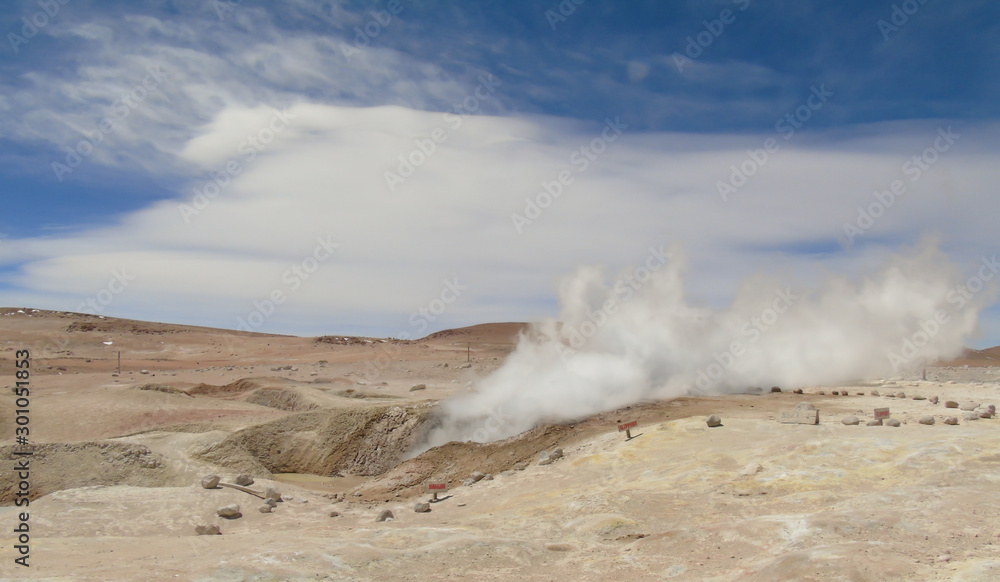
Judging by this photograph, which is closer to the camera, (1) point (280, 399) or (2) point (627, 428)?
(2) point (627, 428)

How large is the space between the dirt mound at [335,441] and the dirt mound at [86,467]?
8.50ft

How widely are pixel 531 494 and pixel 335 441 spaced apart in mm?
10235

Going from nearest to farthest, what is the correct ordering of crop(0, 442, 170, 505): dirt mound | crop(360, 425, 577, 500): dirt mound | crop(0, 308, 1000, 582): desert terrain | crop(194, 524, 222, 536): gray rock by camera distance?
crop(0, 308, 1000, 582): desert terrain < crop(194, 524, 222, 536): gray rock < crop(0, 442, 170, 505): dirt mound < crop(360, 425, 577, 500): dirt mound

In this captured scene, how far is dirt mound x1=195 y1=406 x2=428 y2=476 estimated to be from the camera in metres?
20.9

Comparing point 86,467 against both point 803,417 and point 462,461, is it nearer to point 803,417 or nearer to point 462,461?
point 462,461

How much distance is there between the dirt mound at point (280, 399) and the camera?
29234 mm

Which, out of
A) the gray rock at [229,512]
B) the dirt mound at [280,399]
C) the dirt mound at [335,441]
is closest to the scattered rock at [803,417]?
the dirt mound at [335,441]

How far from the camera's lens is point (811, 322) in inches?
1265

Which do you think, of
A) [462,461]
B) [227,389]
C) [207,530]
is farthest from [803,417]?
[227,389]

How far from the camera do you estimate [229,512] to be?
13.8 metres

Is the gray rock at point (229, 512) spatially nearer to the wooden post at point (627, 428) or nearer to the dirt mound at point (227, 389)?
the wooden post at point (627, 428)

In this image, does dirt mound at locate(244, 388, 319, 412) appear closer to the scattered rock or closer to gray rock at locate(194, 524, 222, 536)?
gray rock at locate(194, 524, 222, 536)

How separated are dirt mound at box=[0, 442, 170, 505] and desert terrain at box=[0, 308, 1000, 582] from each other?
0.15 ft

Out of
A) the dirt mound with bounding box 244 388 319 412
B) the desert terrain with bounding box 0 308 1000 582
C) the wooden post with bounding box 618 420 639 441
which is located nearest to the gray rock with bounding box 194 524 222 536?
the desert terrain with bounding box 0 308 1000 582
